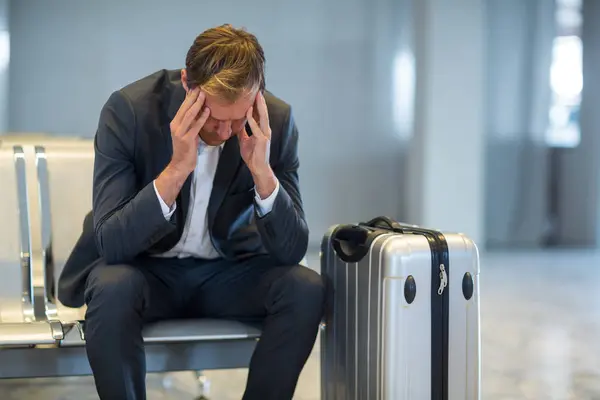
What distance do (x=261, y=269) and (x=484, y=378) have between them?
112 centimetres

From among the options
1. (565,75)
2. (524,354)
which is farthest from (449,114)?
(524,354)

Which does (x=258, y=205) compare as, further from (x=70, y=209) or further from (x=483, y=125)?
(x=483, y=125)

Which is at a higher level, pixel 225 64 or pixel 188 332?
pixel 225 64

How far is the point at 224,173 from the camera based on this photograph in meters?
1.62

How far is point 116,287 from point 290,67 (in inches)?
182

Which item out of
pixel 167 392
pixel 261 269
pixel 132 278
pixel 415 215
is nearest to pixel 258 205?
pixel 261 269

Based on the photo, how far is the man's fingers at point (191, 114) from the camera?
1.41 meters

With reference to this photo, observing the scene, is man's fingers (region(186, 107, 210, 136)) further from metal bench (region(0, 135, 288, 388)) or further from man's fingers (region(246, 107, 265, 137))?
metal bench (region(0, 135, 288, 388))

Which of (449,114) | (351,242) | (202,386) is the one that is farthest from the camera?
(449,114)

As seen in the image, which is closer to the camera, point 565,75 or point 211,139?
point 211,139

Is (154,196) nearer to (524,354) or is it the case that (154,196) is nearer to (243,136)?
(243,136)

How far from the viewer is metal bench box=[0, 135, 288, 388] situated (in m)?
1.52

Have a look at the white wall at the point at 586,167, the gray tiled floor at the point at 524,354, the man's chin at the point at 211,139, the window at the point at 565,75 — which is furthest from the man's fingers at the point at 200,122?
the white wall at the point at 586,167

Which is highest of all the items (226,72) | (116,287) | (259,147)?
(226,72)
